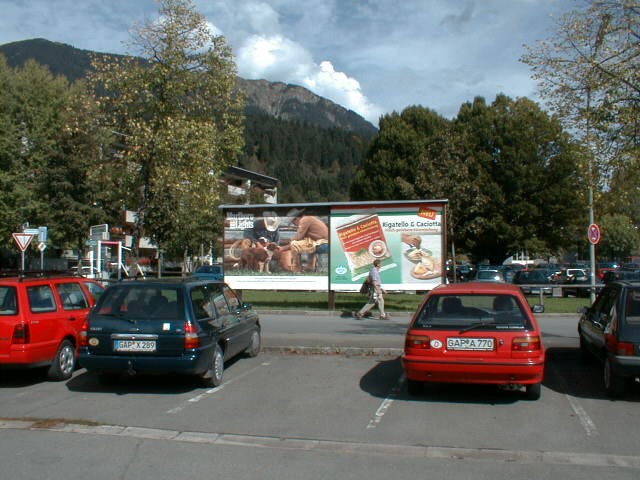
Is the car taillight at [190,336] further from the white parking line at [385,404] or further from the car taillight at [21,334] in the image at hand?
the white parking line at [385,404]

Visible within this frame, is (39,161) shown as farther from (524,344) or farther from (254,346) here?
(524,344)

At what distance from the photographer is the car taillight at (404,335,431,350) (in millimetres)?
7773

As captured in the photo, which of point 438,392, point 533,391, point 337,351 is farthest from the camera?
point 337,351

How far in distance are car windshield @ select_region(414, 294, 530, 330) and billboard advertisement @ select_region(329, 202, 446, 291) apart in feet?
40.0

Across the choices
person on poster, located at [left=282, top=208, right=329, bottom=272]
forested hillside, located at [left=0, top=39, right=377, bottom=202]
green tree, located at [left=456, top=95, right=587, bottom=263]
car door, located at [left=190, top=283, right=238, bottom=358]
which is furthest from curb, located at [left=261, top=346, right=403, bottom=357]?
forested hillside, located at [left=0, top=39, right=377, bottom=202]

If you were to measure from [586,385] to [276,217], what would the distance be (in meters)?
13.8

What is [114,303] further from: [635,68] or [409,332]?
[635,68]

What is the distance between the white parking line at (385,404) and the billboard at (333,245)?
36.9ft

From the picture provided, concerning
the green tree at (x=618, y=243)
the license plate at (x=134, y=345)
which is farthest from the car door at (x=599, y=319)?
the green tree at (x=618, y=243)

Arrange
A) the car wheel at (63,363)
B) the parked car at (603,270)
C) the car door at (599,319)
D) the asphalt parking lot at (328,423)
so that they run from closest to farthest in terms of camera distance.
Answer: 1. the asphalt parking lot at (328,423)
2. the car door at (599,319)
3. the car wheel at (63,363)
4. the parked car at (603,270)

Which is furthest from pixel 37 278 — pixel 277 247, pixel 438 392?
pixel 277 247

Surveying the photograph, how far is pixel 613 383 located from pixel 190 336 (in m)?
5.30

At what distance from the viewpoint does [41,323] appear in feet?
29.5

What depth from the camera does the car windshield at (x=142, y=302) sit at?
336 inches
